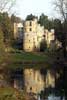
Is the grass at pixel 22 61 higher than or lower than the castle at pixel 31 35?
lower

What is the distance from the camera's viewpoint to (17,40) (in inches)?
4774

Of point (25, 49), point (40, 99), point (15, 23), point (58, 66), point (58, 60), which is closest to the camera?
point (40, 99)

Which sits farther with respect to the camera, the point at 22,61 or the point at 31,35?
the point at 31,35

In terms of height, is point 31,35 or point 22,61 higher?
point 31,35

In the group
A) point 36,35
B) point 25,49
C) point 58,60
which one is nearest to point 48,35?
point 36,35

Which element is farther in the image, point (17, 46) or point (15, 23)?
point (15, 23)

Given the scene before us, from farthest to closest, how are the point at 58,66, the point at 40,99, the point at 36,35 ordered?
1. the point at 36,35
2. the point at 58,66
3. the point at 40,99

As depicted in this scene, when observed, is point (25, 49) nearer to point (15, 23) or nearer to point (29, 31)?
point (29, 31)

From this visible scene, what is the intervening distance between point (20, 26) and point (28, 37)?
12.8 meters

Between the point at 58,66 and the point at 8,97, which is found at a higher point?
the point at 8,97

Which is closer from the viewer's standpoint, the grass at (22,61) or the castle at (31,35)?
the grass at (22,61)

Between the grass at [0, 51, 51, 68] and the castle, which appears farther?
the castle

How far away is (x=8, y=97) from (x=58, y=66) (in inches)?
1885

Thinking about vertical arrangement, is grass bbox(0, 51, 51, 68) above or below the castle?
below
